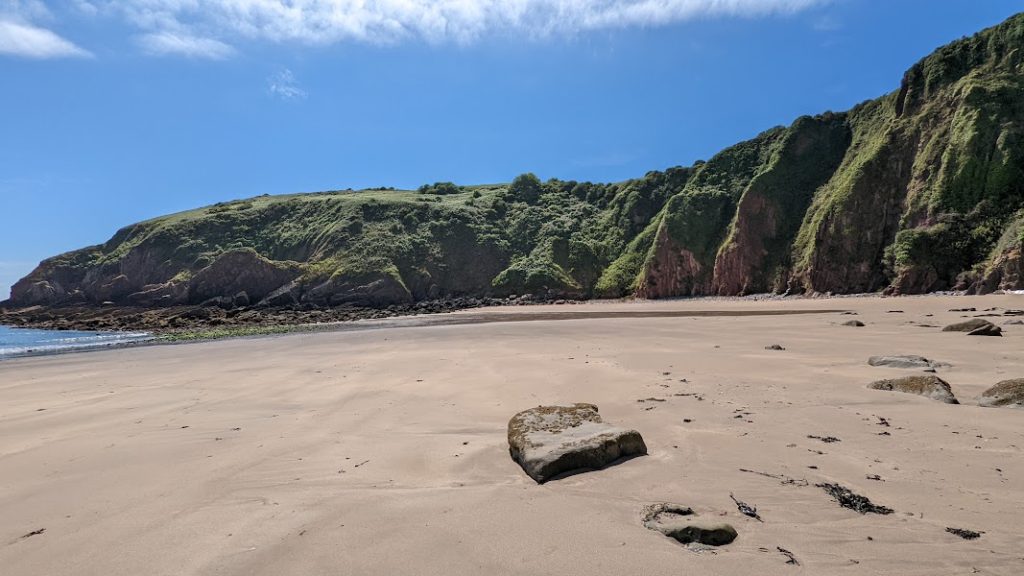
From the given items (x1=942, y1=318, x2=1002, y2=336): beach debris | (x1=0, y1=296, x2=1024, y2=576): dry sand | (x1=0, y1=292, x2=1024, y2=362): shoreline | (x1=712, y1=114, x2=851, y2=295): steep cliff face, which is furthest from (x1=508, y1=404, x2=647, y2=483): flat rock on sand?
(x1=712, y1=114, x2=851, y2=295): steep cliff face

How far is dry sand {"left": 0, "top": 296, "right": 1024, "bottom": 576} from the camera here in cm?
276

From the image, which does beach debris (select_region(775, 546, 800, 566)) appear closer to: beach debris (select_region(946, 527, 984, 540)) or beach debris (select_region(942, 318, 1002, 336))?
beach debris (select_region(946, 527, 984, 540))

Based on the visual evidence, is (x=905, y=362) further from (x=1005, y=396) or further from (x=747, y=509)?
(x=747, y=509)

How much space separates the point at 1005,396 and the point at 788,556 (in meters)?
4.73

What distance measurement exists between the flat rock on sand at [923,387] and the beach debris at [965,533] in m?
3.63

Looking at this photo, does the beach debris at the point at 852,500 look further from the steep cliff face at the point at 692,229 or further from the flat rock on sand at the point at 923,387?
the steep cliff face at the point at 692,229

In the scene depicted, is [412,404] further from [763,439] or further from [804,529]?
[804,529]

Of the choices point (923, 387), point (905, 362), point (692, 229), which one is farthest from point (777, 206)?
point (923, 387)

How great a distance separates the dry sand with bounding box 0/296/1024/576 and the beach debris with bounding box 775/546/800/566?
37 millimetres

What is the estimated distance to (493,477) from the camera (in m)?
4.05

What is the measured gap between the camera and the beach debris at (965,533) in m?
2.69

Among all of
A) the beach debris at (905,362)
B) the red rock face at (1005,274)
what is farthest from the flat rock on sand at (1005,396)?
the red rock face at (1005,274)

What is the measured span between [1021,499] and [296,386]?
367 inches

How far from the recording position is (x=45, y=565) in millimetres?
2973
